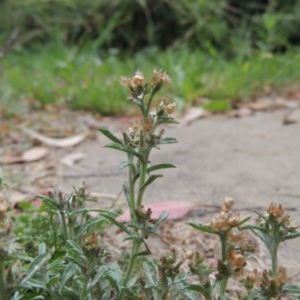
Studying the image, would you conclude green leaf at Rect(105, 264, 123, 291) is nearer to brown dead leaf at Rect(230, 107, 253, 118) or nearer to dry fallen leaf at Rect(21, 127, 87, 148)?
dry fallen leaf at Rect(21, 127, 87, 148)

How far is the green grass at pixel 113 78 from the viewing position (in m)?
3.47

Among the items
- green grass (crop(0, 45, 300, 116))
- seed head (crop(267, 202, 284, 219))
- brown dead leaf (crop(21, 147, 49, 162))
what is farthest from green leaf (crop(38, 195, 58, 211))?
green grass (crop(0, 45, 300, 116))

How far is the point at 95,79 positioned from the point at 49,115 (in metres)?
→ 0.50

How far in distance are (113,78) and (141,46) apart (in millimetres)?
1914

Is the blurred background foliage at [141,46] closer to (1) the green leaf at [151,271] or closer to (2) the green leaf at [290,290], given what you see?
(1) the green leaf at [151,271]

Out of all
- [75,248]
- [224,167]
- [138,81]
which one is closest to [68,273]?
[75,248]

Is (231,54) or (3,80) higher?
(231,54)

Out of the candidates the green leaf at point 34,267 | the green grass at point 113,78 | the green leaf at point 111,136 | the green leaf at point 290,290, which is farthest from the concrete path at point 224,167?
the green leaf at point 34,267

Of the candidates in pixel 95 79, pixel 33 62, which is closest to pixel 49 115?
pixel 95 79

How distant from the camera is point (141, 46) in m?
5.75

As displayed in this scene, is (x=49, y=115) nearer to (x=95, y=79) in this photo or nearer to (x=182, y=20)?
(x=95, y=79)

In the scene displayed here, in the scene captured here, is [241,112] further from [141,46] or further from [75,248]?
[75,248]

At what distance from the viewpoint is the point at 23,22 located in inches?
224

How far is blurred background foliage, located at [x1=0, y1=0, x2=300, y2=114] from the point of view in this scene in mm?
3711
